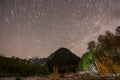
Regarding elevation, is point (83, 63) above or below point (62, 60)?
below

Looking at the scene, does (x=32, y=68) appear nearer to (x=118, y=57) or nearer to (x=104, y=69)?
(x=118, y=57)

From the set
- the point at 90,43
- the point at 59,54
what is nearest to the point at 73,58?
the point at 59,54

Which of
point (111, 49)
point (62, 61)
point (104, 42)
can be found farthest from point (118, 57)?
→ point (62, 61)

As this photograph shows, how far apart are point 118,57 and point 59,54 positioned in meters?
31.1

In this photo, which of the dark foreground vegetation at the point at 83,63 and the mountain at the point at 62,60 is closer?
the dark foreground vegetation at the point at 83,63

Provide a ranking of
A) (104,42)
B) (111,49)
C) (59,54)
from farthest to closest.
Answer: (59,54) → (104,42) → (111,49)

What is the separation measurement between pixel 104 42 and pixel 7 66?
74.7ft

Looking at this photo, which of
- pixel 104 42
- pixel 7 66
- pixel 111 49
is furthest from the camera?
pixel 104 42

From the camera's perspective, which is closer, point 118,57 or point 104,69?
point 104,69

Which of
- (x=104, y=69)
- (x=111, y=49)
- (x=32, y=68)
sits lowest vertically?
(x=104, y=69)

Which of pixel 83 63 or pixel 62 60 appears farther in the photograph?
pixel 62 60

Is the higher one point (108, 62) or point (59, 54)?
point (59, 54)

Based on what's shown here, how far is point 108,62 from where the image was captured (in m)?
11.6

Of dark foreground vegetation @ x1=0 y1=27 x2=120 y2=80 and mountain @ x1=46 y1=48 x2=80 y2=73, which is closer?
dark foreground vegetation @ x1=0 y1=27 x2=120 y2=80
